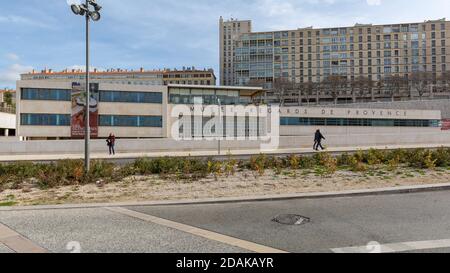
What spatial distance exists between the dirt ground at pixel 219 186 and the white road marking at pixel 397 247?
4.11m

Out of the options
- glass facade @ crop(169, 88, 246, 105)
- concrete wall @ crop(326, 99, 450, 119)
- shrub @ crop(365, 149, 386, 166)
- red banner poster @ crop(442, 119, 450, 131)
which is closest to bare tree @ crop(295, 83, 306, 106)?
concrete wall @ crop(326, 99, 450, 119)

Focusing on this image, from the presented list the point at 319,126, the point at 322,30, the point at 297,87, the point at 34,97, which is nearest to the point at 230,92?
the point at 319,126

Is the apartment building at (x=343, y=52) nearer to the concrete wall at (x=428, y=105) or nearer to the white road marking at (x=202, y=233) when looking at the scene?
the concrete wall at (x=428, y=105)

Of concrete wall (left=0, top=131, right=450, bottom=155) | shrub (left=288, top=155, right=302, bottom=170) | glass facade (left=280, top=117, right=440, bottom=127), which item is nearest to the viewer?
shrub (left=288, top=155, right=302, bottom=170)

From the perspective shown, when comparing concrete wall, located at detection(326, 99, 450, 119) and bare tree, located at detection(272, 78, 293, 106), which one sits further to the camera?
bare tree, located at detection(272, 78, 293, 106)

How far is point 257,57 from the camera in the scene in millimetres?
125938

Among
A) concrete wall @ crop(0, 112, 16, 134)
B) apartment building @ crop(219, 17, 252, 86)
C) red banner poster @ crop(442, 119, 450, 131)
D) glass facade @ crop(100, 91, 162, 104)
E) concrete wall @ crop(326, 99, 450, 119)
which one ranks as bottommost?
red banner poster @ crop(442, 119, 450, 131)

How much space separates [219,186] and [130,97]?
3748cm

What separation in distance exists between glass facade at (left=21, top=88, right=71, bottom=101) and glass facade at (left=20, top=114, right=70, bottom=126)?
2.31m

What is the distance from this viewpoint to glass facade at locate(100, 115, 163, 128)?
43.4 m

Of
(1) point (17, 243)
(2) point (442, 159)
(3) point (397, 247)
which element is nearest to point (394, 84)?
(2) point (442, 159)

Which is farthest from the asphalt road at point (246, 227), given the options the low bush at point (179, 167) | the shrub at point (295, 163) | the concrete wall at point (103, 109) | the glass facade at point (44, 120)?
the glass facade at point (44, 120)

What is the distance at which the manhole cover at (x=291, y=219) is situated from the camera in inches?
241

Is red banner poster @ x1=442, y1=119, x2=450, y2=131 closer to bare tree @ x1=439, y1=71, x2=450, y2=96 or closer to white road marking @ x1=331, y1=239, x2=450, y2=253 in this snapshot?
white road marking @ x1=331, y1=239, x2=450, y2=253
